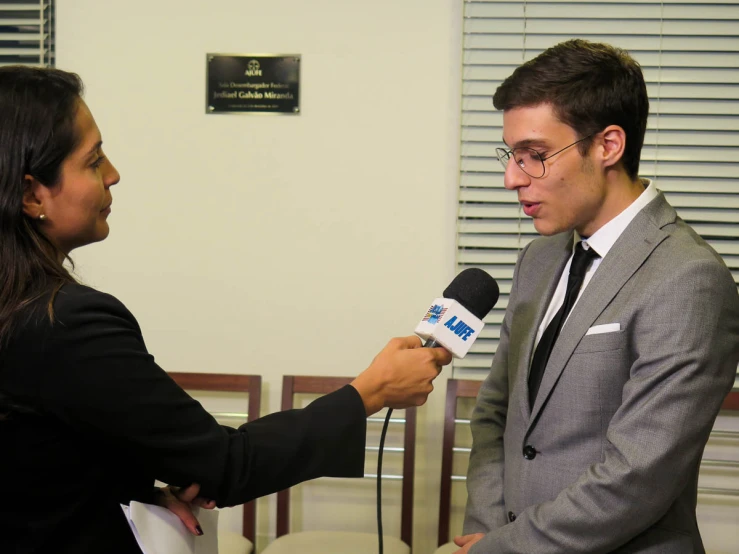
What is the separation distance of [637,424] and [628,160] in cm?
Answer: 57

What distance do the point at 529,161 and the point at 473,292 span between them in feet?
1.02

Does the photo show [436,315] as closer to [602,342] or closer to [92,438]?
[602,342]

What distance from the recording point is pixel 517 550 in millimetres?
1553

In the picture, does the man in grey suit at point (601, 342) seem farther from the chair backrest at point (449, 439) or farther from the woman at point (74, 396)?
the chair backrest at point (449, 439)

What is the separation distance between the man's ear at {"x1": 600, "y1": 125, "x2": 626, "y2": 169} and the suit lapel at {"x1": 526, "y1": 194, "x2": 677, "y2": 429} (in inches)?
5.0

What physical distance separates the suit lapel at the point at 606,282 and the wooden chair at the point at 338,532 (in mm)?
1352

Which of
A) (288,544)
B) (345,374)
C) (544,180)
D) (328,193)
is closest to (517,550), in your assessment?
(544,180)

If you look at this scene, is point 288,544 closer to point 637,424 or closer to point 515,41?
point 637,424

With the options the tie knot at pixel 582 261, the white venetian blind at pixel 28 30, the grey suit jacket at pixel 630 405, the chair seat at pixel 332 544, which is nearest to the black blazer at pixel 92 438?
the grey suit jacket at pixel 630 405

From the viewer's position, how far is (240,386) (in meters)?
3.08

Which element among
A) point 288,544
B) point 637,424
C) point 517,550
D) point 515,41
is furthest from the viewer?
point 515,41

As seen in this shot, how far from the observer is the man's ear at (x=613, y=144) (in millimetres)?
1644

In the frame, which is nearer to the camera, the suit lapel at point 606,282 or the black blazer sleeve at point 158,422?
the black blazer sleeve at point 158,422

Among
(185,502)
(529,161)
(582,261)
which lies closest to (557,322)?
(582,261)
